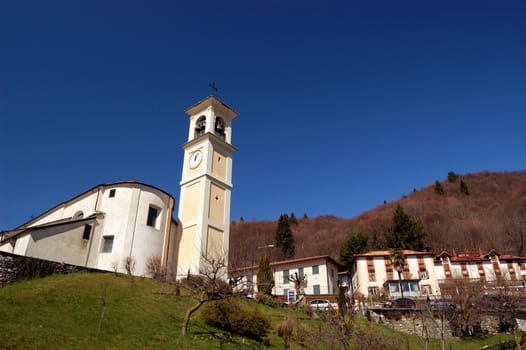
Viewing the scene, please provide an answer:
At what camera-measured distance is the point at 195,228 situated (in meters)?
31.0

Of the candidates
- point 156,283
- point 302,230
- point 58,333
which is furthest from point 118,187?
point 302,230

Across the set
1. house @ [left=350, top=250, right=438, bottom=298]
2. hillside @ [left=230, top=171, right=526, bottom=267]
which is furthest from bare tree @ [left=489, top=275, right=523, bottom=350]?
hillside @ [left=230, top=171, right=526, bottom=267]

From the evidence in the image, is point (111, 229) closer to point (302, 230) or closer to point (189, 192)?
point (189, 192)

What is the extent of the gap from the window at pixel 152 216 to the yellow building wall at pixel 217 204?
426cm

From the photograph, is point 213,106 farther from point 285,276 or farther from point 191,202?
point 285,276

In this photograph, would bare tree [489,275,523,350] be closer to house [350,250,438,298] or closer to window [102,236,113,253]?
house [350,250,438,298]

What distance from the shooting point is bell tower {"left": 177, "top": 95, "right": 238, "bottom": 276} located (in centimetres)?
3050

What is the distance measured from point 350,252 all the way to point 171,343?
5135 centimetres

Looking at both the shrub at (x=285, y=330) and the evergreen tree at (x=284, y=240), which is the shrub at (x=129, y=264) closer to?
the shrub at (x=285, y=330)

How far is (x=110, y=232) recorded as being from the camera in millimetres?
27578

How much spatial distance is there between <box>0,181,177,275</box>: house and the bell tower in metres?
1.55

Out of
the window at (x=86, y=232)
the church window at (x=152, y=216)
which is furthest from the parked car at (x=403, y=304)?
the window at (x=86, y=232)

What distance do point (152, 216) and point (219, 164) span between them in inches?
316

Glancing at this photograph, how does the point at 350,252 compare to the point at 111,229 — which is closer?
the point at 111,229
